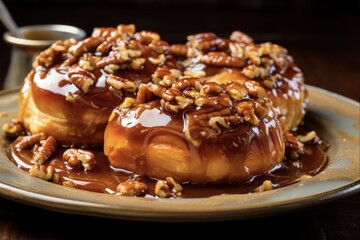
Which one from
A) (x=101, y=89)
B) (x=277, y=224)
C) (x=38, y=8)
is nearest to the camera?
(x=277, y=224)

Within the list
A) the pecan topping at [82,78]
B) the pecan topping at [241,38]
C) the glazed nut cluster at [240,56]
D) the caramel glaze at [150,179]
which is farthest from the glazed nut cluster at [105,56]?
the pecan topping at [241,38]

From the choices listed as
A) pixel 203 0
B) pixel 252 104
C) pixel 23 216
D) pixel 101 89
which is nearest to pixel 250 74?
pixel 252 104

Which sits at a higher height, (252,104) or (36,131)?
(252,104)

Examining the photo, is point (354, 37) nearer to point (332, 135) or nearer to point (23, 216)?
point (332, 135)

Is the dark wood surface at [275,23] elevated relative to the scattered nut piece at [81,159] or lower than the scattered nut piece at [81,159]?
lower

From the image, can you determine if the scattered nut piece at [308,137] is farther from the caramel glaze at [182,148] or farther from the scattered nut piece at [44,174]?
the scattered nut piece at [44,174]

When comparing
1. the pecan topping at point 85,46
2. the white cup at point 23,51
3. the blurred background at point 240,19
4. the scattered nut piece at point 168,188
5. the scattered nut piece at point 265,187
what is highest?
the pecan topping at point 85,46

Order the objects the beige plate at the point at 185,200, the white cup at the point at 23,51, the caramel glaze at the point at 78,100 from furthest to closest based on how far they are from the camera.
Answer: the white cup at the point at 23,51
the caramel glaze at the point at 78,100
the beige plate at the point at 185,200
